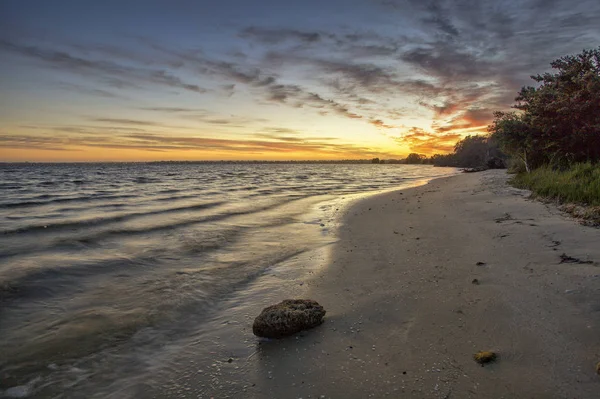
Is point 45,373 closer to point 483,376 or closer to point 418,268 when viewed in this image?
point 483,376

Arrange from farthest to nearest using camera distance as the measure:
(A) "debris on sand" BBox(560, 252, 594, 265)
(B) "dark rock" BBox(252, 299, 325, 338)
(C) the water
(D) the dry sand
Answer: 1. (A) "debris on sand" BBox(560, 252, 594, 265)
2. (B) "dark rock" BBox(252, 299, 325, 338)
3. (C) the water
4. (D) the dry sand

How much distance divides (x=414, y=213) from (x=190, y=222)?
29.8 ft

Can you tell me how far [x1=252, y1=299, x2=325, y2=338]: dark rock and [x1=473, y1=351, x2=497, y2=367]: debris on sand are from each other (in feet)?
6.35

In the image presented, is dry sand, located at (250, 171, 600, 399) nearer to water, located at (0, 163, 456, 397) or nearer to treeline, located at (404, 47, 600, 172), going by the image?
water, located at (0, 163, 456, 397)

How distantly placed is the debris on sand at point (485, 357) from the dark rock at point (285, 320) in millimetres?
1936

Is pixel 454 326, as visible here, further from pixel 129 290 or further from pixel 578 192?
pixel 578 192

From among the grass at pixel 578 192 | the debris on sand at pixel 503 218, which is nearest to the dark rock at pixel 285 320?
Result: the grass at pixel 578 192

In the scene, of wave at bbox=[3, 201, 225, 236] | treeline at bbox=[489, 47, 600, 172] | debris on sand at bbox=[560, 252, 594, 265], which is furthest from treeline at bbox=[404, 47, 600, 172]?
wave at bbox=[3, 201, 225, 236]

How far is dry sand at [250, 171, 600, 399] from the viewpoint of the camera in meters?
3.18

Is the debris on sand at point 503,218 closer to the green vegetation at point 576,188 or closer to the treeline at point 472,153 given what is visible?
the green vegetation at point 576,188

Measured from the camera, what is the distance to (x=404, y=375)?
11.0 ft

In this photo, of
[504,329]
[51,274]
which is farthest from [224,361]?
[51,274]

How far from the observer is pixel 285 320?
439cm

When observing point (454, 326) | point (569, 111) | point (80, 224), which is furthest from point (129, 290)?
point (569, 111)
